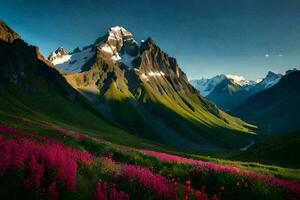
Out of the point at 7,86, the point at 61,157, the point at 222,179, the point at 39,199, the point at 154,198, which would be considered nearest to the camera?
the point at 39,199

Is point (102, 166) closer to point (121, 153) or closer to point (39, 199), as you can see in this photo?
point (39, 199)

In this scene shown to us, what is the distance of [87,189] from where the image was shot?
9.30 metres

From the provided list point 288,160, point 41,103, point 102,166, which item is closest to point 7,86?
point 41,103

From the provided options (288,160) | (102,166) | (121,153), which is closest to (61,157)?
(102,166)

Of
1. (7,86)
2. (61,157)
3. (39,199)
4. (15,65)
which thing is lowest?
(39,199)

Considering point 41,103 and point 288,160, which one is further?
point 41,103

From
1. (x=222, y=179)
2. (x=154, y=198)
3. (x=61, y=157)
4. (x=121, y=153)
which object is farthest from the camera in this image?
(x=121, y=153)

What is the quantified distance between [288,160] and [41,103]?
149 metres

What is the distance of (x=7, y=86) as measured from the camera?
16800cm

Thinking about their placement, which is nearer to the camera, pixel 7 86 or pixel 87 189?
pixel 87 189

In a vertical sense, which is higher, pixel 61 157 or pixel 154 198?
pixel 61 157

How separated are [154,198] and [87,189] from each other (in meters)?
1.92

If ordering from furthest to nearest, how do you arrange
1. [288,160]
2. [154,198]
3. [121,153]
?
[288,160]
[121,153]
[154,198]

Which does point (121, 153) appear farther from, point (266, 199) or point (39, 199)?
point (39, 199)
